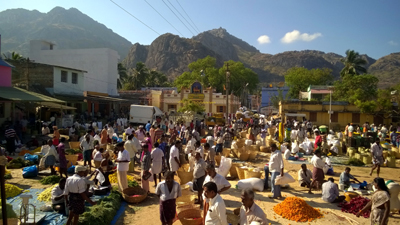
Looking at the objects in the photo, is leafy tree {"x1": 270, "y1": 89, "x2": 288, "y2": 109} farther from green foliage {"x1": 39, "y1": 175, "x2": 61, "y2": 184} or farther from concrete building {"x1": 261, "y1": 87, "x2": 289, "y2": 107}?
green foliage {"x1": 39, "y1": 175, "x2": 61, "y2": 184}

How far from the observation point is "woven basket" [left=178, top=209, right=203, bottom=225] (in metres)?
5.14

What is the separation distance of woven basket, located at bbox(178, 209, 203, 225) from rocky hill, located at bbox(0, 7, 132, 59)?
415ft

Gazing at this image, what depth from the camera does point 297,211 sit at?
235 inches

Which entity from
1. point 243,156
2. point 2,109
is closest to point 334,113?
point 243,156

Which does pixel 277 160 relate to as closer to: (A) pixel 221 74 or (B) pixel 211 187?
(B) pixel 211 187

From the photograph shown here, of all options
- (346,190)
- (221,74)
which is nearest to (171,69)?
(221,74)

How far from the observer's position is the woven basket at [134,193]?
21.6 ft

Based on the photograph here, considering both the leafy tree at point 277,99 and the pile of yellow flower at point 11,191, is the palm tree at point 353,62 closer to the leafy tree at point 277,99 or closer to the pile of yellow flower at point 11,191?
the leafy tree at point 277,99

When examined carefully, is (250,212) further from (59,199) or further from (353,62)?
(353,62)

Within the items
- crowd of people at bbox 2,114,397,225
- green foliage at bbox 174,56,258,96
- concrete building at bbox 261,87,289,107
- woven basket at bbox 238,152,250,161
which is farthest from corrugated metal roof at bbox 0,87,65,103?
concrete building at bbox 261,87,289,107

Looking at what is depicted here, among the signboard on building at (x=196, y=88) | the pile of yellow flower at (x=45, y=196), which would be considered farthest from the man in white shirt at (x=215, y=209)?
the signboard on building at (x=196, y=88)

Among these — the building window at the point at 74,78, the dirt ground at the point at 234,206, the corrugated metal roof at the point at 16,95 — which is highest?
the building window at the point at 74,78

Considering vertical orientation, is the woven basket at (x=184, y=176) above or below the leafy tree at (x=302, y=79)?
below

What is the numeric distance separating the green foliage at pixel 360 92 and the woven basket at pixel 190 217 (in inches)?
1054
